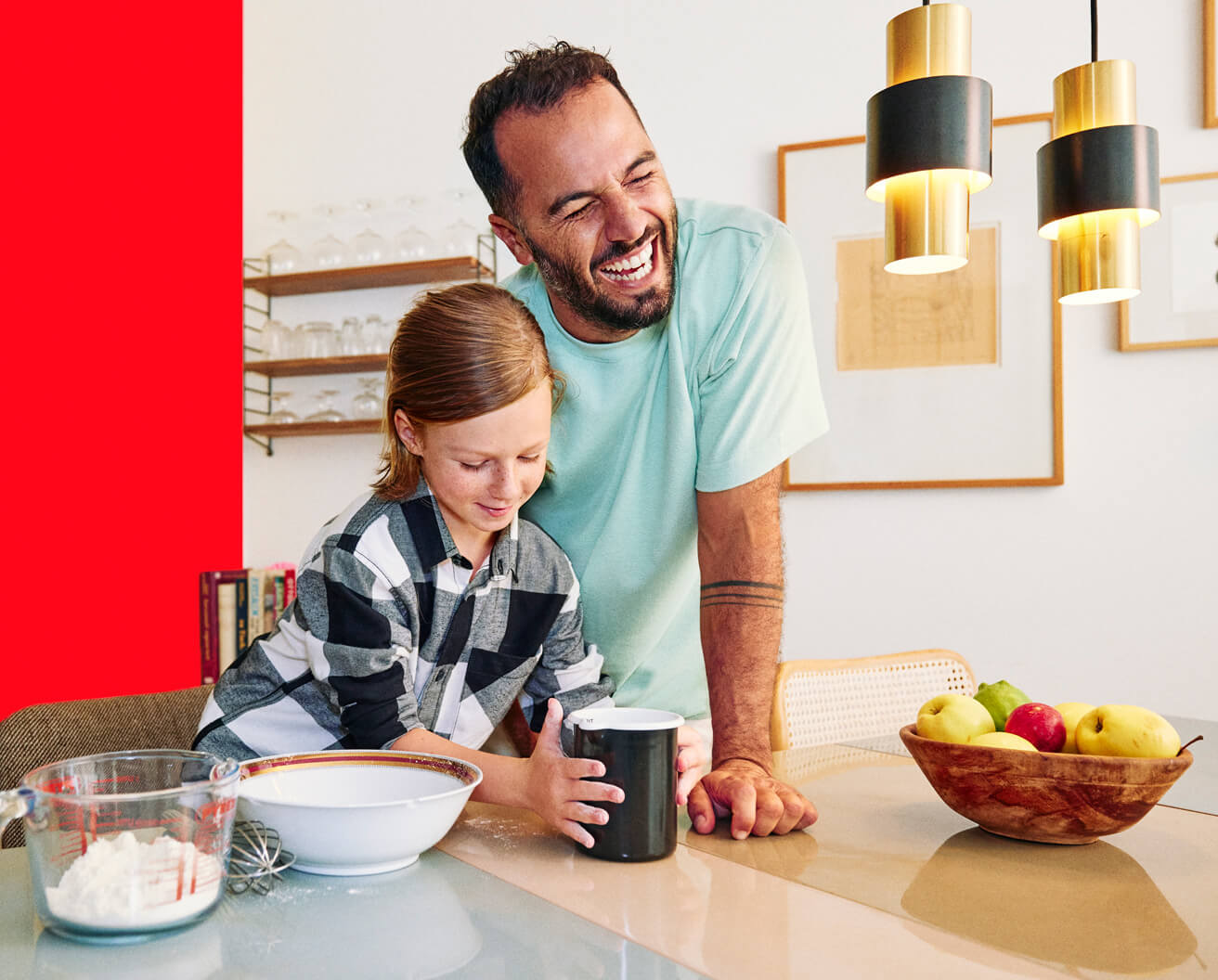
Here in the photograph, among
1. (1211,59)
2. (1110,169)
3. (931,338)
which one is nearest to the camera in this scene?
(1110,169)

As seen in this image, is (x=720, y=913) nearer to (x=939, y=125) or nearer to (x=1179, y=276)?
(x=939, y=125)

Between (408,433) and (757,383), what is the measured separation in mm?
452

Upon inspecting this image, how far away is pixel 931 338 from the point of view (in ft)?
8.55

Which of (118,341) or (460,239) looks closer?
(118,341)

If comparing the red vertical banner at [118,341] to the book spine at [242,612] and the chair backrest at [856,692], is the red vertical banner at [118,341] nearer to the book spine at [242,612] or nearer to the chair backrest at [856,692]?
the book spine at [242,612]

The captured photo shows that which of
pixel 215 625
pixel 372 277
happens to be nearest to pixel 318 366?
pixel 372 277

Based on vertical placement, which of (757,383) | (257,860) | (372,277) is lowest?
(257,860)

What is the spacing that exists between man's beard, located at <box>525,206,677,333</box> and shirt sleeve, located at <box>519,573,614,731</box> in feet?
1.14

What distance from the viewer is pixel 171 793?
2.17 feet

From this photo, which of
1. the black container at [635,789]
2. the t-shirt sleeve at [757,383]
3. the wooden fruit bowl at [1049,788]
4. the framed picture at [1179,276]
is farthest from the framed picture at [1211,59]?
the black container at [635,789]

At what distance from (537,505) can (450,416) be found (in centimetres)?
30

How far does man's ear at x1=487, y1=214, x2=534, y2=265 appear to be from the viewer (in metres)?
1.41

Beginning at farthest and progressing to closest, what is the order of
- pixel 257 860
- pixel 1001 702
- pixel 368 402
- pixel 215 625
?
pixel 368 402
pixel 215 625
pixel 1001 702
pixel 257 860

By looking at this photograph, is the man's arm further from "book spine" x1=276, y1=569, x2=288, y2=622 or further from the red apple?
"book spine" x1=276, y1=569, x2=288, y2=622
